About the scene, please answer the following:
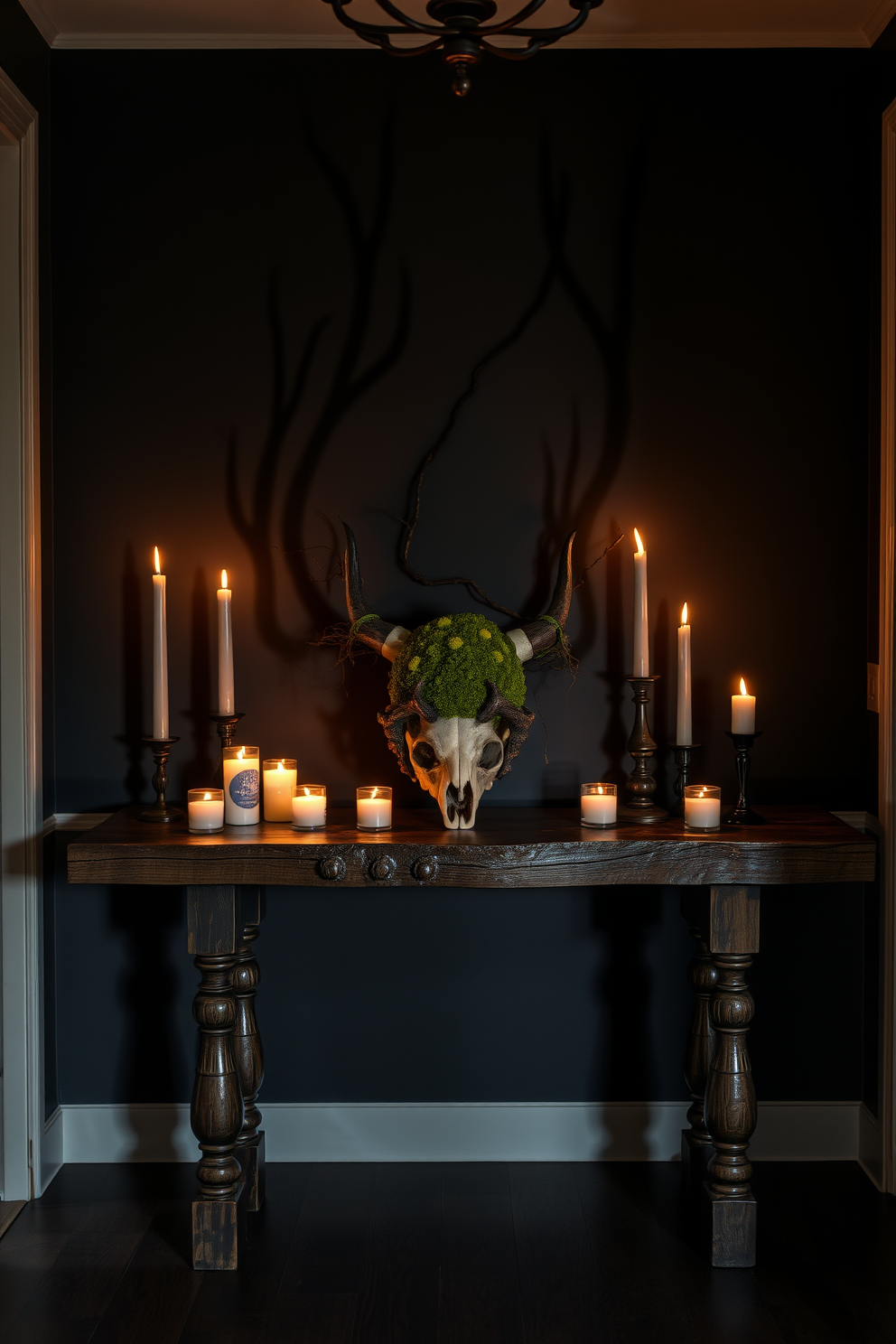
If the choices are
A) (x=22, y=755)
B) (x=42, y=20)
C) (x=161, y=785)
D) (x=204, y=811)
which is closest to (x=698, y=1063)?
(x=204, y=811)

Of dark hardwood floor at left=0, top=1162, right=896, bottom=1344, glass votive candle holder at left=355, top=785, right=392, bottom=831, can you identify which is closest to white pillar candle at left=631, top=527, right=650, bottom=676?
glass votive candle holder at left=355, top=785, right=392, bottom=831

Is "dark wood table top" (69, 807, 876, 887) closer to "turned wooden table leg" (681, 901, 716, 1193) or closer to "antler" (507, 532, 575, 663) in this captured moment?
"turned wooden table leg" (681, 901, 716, 1193)

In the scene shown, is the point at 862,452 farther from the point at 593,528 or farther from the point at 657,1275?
the point at 657,1275

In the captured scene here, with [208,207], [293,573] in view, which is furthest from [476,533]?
[208,207]

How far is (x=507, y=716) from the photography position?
239 centimetres

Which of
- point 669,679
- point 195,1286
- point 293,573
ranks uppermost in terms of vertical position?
point 293,573

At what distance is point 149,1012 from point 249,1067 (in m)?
0.38

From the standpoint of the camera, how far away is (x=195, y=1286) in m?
2.22

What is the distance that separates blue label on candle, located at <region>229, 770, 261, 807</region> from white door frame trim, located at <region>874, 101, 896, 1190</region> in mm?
1433

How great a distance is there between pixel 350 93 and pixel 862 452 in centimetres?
149

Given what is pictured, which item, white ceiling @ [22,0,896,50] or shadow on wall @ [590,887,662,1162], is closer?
white ceiling @ [22,0,896,50]

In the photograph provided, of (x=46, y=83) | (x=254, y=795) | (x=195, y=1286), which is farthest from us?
(x=46, y=83)

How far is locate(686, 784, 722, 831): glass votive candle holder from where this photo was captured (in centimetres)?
233

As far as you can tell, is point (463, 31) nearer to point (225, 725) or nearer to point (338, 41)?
point (338, 41)
